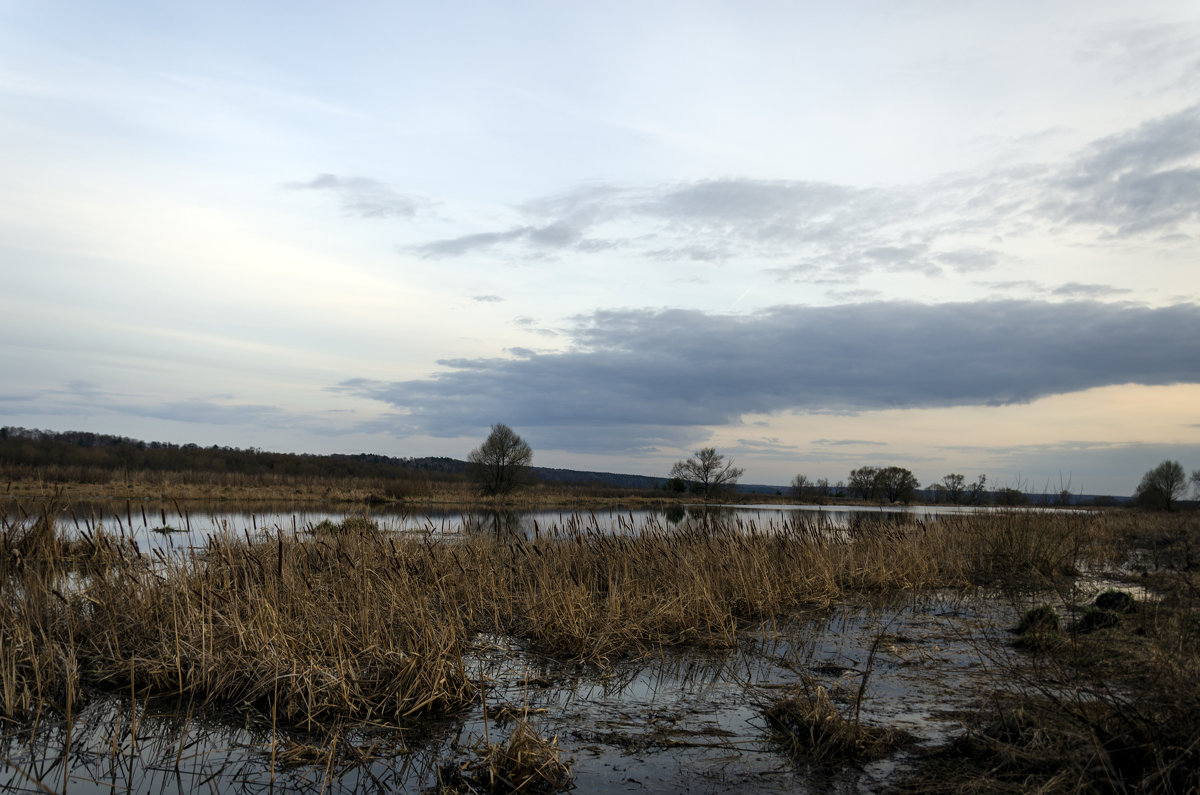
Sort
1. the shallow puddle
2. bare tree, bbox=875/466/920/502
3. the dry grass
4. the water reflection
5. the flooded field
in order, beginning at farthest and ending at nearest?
bare tree, bbox=875/466/920/502 < the water reflection < the flooded field < the shallow puddle < the dry grass

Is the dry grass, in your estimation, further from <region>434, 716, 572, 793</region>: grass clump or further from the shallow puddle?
<region>434, 716, 572, 793</region>: grass clump

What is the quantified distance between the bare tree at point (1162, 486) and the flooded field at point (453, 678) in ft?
182

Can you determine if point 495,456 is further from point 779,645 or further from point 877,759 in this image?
point 877,759

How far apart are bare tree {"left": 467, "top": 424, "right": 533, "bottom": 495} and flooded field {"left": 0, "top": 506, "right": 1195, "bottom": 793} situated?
48.1 metres

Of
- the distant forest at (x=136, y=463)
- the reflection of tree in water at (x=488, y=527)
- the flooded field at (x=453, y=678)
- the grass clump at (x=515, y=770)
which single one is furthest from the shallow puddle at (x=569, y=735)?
the distant forest at (x=136, y=463)

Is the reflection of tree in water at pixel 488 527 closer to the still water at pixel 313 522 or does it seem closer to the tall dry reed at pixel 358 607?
the still water at pixel 313 522

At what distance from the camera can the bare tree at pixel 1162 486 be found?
5275 cm

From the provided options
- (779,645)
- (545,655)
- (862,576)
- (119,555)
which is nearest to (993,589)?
(862,576)

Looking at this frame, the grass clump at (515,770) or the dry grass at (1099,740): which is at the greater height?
the dry grass at (1099,740)

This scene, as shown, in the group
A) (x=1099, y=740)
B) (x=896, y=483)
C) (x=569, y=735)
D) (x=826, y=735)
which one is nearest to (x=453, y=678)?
(x=569, y=735)

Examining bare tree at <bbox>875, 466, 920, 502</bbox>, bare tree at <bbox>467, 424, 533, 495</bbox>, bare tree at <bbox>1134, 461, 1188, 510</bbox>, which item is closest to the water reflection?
bare tree at <bbox>467, 424, 533, 495</bbox>

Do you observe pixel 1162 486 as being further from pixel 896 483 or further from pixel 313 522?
pixel 313 522

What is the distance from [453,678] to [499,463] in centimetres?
5376

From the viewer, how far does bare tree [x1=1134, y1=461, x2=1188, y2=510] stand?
52.8m
